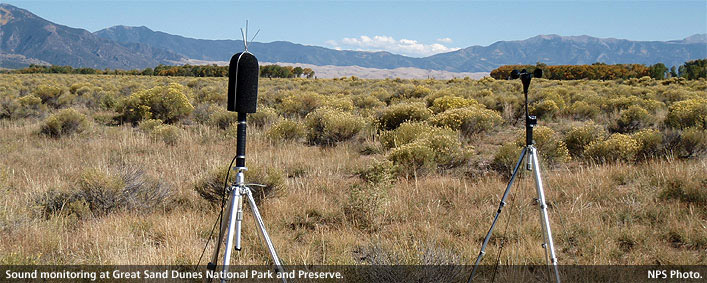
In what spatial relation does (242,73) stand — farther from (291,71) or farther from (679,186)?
(291,71)

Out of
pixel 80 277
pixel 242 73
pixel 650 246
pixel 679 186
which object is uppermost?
pixel 242 73

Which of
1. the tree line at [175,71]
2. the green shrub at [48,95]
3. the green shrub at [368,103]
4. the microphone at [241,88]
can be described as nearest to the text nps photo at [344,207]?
the microphone at [241,88]

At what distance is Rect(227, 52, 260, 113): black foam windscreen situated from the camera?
262 centimetres

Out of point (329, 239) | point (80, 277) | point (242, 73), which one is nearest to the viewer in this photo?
point (242, 73)

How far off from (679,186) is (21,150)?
37.9 ft

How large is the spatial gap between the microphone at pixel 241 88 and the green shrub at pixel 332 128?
7755 millimetres

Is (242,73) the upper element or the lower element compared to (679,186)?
upper

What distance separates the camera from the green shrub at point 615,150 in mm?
7723

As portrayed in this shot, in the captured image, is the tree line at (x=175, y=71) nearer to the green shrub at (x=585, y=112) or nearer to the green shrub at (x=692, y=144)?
the green shrub at (x=585, y=112)

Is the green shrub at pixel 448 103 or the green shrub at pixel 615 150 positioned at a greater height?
the green shrub at pixel 448 103

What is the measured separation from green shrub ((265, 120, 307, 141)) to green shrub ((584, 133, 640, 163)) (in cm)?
635

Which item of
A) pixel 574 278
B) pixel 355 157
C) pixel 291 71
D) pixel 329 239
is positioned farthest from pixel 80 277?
pixel 291 71

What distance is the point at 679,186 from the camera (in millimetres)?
5578

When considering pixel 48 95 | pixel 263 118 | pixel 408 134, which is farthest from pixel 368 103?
pixel 48 95
